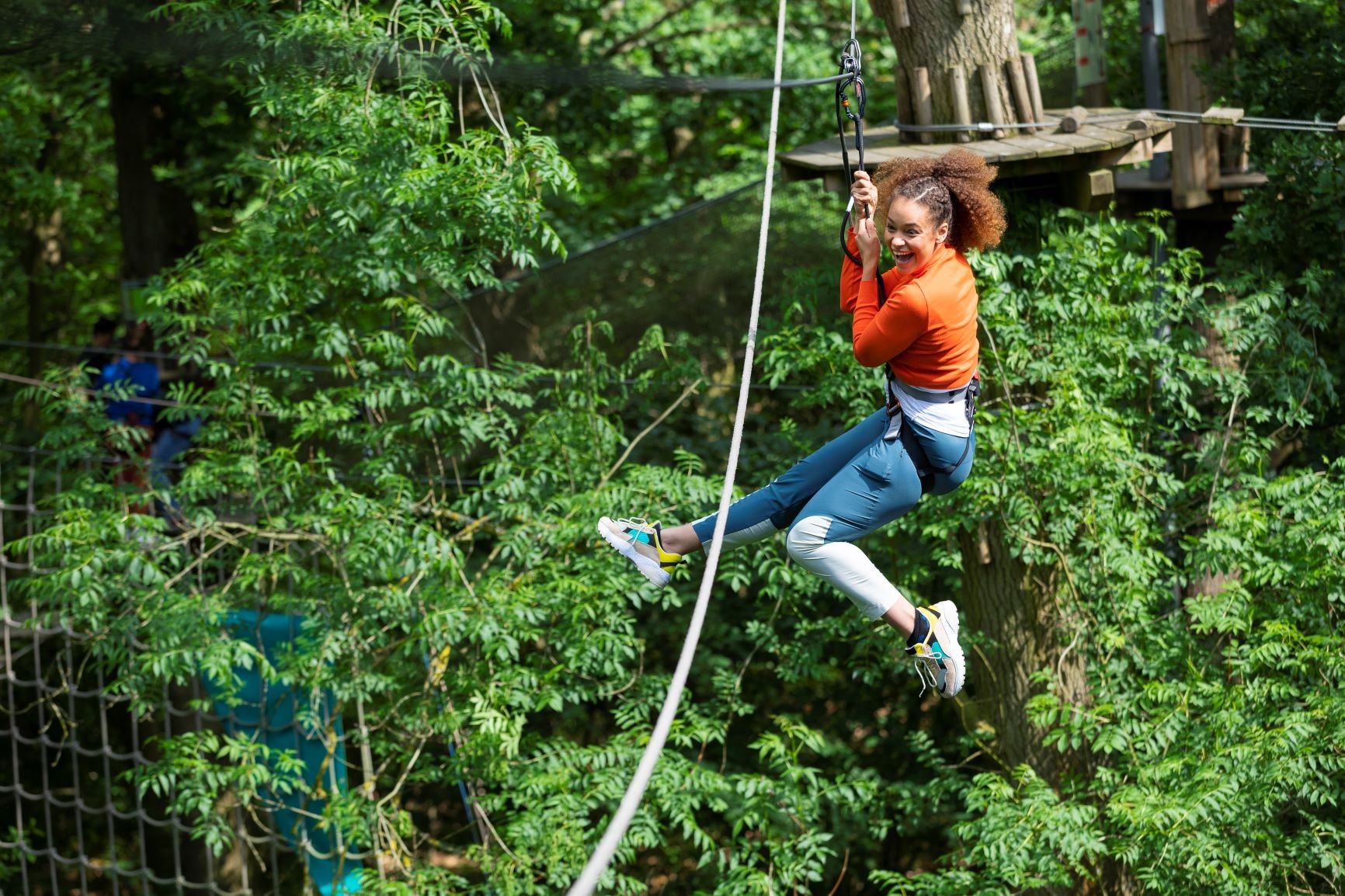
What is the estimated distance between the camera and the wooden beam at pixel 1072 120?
4207mm

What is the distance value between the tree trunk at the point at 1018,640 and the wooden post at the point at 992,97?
4.25 feet

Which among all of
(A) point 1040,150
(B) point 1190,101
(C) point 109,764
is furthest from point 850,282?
(C) point 109,764

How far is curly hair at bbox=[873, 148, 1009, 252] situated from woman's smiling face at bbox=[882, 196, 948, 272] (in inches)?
0.6

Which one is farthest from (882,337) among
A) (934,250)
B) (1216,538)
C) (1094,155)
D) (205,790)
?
(205,790)

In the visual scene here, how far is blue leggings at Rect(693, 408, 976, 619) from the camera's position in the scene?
2668 millimetres

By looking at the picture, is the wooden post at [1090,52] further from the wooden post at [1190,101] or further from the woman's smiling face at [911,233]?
the woman's smiling face at [911,233]

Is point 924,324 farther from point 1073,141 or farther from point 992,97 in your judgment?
point 992,97

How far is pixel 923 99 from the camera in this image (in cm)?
439

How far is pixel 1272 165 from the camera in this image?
480 cm

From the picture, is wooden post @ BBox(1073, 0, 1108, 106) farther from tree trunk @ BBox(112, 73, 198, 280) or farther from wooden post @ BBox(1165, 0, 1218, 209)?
tree trunk @ BBox(112, 73, 198, 280)

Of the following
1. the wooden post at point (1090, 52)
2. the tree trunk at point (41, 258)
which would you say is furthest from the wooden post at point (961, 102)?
the tree trunk at point (41, 258)

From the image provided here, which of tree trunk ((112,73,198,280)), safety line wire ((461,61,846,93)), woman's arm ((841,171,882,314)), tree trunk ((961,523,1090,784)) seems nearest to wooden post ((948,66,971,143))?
safety line wire ((461,61,846,93))

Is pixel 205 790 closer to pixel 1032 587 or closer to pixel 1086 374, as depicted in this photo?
pixel 1032 587

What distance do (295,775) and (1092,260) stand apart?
315 cm
